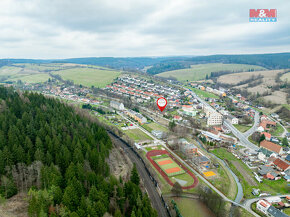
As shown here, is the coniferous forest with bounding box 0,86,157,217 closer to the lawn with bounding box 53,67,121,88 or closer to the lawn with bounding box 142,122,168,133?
the lawn with bounding box 142,122,168,133

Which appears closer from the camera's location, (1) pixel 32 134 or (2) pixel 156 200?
(2) pixel 156 200

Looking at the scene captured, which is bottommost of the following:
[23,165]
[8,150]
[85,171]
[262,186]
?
[262,186]

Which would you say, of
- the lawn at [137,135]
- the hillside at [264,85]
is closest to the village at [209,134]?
the lawn at [137,135]

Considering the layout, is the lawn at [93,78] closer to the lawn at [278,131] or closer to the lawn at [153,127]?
the lawn at [153,127]

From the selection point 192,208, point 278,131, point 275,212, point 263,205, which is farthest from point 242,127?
point 192,208

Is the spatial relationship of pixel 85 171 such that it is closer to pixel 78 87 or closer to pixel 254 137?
pixel 254 137

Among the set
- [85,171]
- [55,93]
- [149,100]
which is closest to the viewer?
[85,171]

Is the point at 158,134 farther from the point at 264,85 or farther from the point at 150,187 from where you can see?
the point at 264,85

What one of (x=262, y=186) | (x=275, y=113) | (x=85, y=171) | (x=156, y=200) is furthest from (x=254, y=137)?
(x=85, y=171)

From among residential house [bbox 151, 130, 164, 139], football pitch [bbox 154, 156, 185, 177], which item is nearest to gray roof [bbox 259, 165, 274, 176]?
football pitch [bbox 154, 156, 185, 177]
